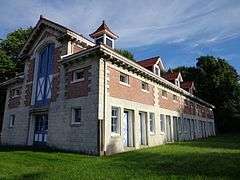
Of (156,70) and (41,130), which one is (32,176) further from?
(156,70)

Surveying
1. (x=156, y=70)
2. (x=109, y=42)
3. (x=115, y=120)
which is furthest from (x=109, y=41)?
(x=115, y=120)

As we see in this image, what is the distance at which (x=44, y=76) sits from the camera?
21016 mm

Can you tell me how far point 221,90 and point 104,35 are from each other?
3586 centimetres

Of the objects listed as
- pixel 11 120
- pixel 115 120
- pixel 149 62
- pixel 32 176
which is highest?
pixel 149 62

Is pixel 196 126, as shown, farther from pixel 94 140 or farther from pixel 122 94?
pixel 94 140

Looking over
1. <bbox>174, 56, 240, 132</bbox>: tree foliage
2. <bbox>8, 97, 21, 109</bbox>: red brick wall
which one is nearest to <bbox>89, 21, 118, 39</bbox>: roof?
<bbox>8, 97, 21, 109</bbox>: red brick wall

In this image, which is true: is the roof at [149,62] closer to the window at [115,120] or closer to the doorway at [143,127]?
the doorway at [143,127]

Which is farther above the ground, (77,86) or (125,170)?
(77,86)

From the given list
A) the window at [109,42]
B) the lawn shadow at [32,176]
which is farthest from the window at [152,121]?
the lawn shadow at [32,176]

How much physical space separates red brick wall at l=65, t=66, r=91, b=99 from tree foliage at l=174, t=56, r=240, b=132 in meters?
35.7

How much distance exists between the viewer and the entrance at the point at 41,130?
19831 millimetres

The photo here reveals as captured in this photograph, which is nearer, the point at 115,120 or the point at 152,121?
the point at 115,120

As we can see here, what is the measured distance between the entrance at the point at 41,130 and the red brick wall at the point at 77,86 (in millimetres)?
3547

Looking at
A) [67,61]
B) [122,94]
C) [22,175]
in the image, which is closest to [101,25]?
[67,61]
